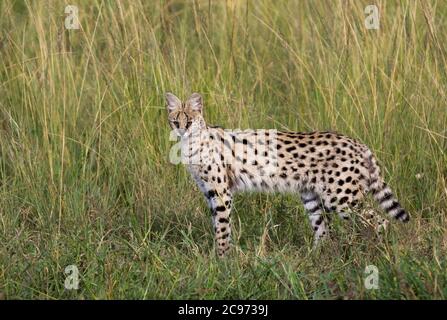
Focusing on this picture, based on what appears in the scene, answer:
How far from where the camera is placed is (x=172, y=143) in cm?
688

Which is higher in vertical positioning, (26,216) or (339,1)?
(339,1)

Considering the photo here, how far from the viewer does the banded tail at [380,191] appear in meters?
6.20

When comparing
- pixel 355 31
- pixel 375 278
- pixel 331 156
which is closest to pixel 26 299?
pixel 375 278

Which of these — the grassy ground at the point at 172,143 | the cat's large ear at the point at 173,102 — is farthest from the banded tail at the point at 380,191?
the cat's large ear at the point at 173,102

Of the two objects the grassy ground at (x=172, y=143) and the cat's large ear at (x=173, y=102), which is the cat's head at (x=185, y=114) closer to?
the cat's large ear at (x=173, y=102)

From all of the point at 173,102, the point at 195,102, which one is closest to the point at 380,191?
the point at 195,102

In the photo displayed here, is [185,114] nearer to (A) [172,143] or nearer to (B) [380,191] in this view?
(A) [172,143]

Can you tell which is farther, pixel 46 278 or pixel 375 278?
pixel 46 278

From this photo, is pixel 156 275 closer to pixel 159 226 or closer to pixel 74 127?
pixel 159 226

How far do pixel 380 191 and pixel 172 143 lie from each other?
1.48 meters

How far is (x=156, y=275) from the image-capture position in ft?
17.4

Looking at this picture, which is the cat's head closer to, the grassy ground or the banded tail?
the grassy ground

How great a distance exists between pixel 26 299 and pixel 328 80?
297 cm

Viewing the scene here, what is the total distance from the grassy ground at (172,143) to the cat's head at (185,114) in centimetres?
48
